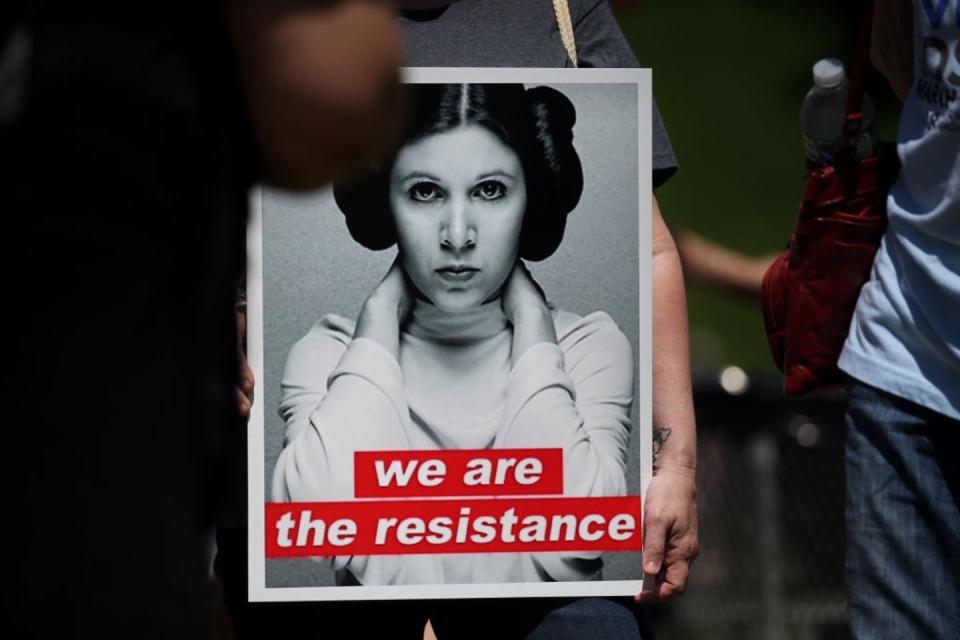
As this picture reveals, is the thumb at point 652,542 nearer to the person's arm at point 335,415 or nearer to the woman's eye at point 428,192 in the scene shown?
the person's arm at point 335,415

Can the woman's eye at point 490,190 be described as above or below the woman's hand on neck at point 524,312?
above

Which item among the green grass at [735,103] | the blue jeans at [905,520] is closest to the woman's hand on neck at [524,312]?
the blue jeans at [905,520]

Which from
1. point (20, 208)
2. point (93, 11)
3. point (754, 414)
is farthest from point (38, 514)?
point (754, 414)

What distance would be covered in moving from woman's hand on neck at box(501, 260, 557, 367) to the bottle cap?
817 mm

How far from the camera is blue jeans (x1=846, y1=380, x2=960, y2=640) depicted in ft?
8.91

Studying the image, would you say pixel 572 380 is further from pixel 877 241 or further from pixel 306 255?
pixel 877 241

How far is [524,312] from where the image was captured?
2.40 metres

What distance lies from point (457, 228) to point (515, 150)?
139mm

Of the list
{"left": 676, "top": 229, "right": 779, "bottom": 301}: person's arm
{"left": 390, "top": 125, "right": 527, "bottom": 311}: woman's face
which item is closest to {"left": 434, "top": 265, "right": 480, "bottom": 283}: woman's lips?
{"left": 390, "top": 125, "right": 527, "bottom": 311}: woman's face

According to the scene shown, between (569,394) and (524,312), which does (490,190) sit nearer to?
(524,312)

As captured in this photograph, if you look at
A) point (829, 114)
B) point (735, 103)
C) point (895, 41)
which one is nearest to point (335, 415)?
point (829, 114)

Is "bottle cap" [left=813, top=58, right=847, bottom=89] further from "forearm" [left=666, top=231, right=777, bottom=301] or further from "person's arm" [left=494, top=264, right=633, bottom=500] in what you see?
"person's arm" [left=494, top=264, right=633, bottom=500]

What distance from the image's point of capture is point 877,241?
9.49 feet

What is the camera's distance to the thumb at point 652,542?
2.40 m
